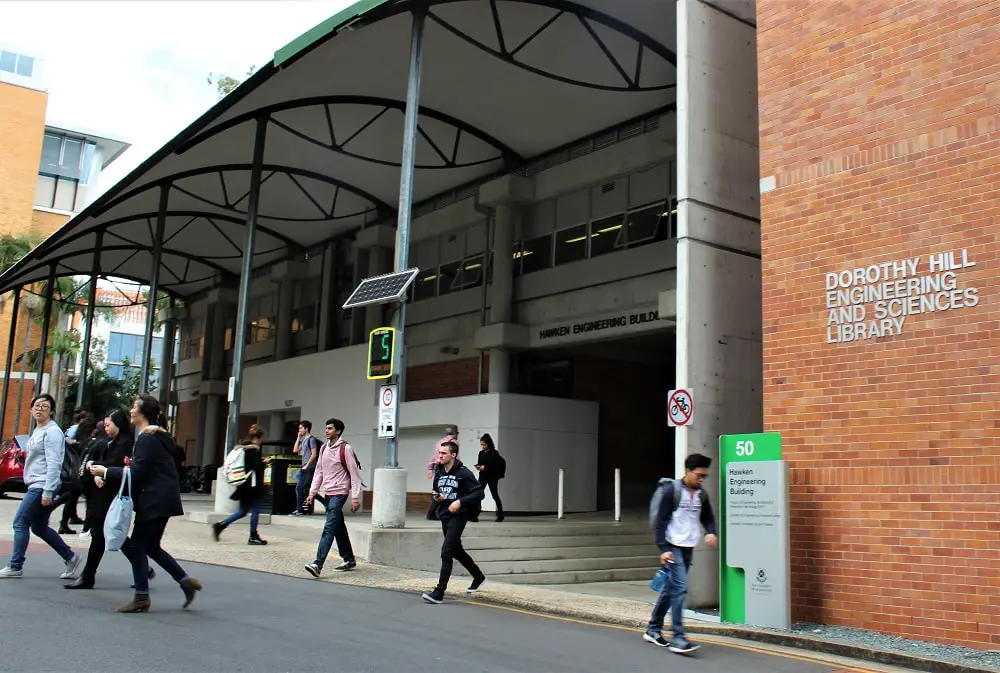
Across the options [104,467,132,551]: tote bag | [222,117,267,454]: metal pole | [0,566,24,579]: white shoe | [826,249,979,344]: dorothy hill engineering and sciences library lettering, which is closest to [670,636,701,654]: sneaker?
[826,249,979,344]: dorothy hill engineering and sciences library lettering

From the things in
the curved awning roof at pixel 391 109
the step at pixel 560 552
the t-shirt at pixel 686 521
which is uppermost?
the curved awning roof at pixel 391 109

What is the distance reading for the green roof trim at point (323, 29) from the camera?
571 inches

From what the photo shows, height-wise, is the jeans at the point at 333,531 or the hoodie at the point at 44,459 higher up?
the hoodie at the point at 44,459

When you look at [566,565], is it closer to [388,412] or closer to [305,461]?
[388,412]

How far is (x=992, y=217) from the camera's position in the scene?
8.11 metres

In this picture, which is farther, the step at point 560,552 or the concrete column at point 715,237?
the step at point 560,552

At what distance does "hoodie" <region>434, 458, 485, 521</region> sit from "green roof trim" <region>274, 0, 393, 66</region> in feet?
26.8

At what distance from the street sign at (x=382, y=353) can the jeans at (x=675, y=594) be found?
6.85 meters

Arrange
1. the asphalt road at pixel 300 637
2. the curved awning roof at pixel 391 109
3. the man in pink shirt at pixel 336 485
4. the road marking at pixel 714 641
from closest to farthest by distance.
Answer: the asphalt road at pixel 300 637
the road marking at pixel 714 641
the man in pink shirt at pixel 336 485
the curved awning roof at pixel 391 109

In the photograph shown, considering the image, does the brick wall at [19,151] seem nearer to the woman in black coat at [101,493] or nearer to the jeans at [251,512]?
the jeans at [251,512]

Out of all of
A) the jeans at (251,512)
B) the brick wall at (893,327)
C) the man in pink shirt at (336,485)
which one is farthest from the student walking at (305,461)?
the brick wall at (893,327)

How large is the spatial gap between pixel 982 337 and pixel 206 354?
35.8 meters

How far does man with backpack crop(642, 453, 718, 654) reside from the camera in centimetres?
765

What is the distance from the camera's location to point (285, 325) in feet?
111
